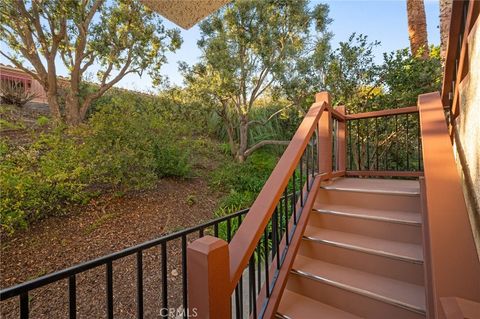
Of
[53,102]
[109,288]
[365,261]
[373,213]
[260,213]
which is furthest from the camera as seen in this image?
[53,102]

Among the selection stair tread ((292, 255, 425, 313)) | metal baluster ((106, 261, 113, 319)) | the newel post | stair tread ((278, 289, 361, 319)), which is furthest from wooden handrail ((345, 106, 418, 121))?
metal baluster ((106, 261, 113, 319))

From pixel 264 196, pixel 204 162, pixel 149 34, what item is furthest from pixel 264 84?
pixel 264 196

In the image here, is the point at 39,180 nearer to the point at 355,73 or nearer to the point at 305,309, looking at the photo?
the point at 305,309

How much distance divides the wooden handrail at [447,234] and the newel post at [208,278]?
73 centimetres

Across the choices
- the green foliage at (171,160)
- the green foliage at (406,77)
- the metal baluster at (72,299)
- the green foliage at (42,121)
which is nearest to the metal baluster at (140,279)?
the metal baluster at (72,299)

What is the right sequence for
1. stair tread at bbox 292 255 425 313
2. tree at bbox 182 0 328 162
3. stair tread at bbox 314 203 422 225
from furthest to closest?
tree at bbox 182 0 328 162, stair tread at bbox 314 203 422 225, stair tread at bbox 292 255 425 313

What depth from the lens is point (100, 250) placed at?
3418mm

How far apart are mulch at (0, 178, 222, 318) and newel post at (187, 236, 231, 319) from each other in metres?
2.14

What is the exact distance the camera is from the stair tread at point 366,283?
5.10ft

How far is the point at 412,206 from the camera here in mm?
2127

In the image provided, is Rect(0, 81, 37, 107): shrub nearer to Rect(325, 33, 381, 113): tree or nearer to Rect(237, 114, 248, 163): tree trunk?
Rect(237, 114, 248, 163): tree trunk

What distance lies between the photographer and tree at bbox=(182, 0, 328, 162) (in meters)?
5.53

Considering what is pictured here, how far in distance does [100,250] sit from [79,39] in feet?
15.5

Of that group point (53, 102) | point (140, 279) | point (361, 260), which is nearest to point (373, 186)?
point (361, 260)
